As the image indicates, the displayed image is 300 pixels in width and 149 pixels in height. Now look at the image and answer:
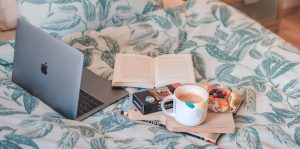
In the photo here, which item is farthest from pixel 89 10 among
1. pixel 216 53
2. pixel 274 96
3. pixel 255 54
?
pixel 274 96

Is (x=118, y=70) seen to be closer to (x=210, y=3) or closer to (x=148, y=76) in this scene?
(x=148, y=76)

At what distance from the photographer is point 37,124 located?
90 cm

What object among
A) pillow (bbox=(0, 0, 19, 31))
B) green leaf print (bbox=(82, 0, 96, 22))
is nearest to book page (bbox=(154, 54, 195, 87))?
green leaf print (bbox=(82, 0, 96, 22))

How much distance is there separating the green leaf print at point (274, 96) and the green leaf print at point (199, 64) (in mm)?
217

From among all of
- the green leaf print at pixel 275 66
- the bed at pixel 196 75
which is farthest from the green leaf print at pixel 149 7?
the green leaf print at pixel 275 66

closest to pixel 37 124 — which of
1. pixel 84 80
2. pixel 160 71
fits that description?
pixel 84 80

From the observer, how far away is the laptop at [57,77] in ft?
3.19

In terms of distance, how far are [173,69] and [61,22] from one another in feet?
1.48

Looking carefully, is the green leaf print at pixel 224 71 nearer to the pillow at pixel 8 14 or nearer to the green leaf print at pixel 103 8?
the green leaf print at pixel 103 8

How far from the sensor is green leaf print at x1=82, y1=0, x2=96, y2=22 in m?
1.39

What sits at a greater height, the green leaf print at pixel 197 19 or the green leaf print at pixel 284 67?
the green leaf print at pixel 197 19

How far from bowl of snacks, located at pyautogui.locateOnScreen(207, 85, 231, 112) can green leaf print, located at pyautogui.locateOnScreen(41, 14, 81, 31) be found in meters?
0.57

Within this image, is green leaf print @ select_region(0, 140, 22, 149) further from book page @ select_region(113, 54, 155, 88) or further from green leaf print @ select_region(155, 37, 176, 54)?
green leaf print @ select_region(155, 37, 176, 54)

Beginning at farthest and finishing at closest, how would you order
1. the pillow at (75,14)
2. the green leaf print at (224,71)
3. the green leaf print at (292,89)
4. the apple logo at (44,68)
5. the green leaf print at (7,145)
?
the pillow at (75,14)
the green leaf print at (224,71)
the green leaf print at (292,89)
the apple logo at (44,68)
the green leaf print at (7,145)
